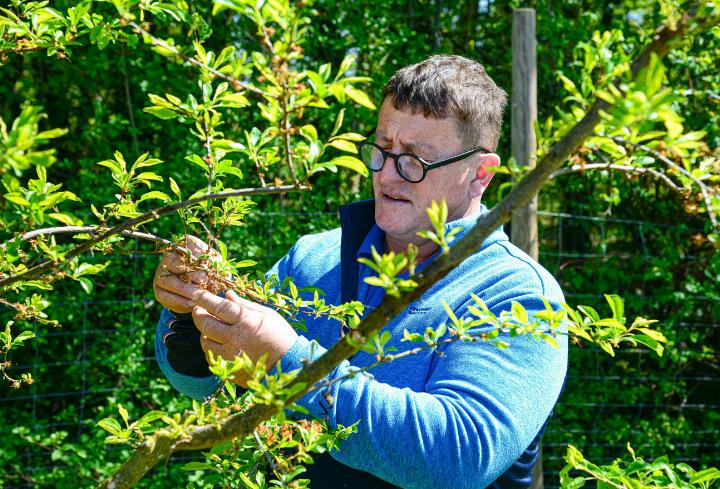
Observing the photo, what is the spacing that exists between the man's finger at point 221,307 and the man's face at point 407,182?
64 centimetres

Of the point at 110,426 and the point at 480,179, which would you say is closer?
the point at 110,426

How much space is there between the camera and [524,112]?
3.46 metres

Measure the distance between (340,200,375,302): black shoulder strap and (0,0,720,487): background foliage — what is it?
1.79m

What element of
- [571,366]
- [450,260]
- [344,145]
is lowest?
[571,366]

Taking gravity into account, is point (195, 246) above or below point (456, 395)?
above

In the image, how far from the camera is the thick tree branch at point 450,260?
0.96m

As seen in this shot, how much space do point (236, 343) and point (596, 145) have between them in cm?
78

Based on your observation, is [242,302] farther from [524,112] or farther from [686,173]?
[524,112]

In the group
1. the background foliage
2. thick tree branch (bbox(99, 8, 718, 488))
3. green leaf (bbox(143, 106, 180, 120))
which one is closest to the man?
thick tree branch (bbox(99, 8, 718, 488))

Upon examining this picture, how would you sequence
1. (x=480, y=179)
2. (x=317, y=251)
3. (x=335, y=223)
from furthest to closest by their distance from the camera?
(x=335, y=223) → (x=317, y=251) → (x=480, y=179)

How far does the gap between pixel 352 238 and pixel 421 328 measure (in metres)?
0.44

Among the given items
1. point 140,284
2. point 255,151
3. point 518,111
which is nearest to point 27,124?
point 255,151

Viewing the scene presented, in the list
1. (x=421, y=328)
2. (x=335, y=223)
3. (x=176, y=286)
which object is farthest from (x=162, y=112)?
(x=335, y=223)

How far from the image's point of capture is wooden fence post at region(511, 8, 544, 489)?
11.2 feet
